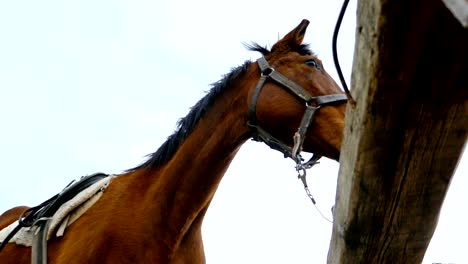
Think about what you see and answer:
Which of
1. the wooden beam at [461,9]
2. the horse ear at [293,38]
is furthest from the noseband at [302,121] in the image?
the wooden beam at [461,9]

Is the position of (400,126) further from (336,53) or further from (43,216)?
(43,216)

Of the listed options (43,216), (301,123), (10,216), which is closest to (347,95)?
(301,123)

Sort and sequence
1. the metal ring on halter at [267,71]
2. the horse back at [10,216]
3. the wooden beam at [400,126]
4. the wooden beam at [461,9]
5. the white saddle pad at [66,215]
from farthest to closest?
the horse back at [10,216], the metal ring on halter at [267,71], the white saddle pad at [66,215], the wooden beam at [400,126], the wooden beam at [461,9]

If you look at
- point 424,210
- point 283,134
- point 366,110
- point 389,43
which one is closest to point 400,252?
point 424,210

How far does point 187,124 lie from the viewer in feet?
14.4

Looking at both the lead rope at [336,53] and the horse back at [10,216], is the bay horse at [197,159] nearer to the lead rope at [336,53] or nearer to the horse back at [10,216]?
the horse back at [10,216]

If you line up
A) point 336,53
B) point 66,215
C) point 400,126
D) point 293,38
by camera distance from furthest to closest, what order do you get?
point 293,38 < point 66,215 < point 336,53 < point 400,126

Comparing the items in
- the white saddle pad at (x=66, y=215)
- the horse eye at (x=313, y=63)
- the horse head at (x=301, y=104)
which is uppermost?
the horse eye at (x=313, y=63)

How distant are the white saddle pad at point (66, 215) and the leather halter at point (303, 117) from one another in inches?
43.5

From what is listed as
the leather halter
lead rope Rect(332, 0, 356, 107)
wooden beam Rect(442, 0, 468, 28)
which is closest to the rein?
the leather halter

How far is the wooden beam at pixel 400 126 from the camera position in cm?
151

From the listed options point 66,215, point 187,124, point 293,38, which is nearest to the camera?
point 66,215

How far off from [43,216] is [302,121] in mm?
1776

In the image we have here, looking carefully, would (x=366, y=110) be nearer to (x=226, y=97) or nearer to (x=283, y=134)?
(x=283, y=134)
